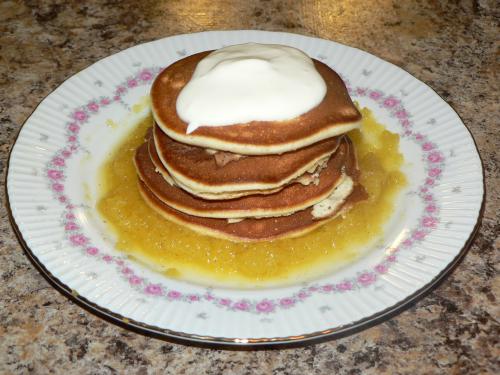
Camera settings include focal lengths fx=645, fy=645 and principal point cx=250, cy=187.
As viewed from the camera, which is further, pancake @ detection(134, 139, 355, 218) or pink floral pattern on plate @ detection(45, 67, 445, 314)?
pancake @ detection(134, 139, 355, 218)

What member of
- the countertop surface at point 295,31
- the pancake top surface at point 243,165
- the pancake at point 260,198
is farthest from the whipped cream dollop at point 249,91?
the countertop surface at point 295,31

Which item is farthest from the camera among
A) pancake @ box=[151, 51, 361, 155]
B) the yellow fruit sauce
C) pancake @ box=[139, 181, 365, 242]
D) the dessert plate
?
pancake @ box=[139, 181, 365, 242]

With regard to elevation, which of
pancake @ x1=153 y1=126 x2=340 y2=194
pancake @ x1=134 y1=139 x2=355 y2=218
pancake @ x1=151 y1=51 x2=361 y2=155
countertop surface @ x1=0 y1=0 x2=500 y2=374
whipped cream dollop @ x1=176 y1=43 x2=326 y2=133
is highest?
whipped cream dollop @ x1=176 y1=43 x2=326 y2=133

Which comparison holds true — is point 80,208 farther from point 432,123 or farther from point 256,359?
point 432,123

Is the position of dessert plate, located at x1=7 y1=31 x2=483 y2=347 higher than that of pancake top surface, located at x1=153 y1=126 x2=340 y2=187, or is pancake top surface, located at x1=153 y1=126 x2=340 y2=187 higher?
pancake top surface, located at x1=153 y1=126 x2=340 y2=187

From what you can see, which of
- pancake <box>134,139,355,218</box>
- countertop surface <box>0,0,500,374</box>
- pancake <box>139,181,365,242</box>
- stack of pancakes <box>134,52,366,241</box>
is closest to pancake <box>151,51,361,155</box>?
stack of pancakes <box>134,52,366,241</box>

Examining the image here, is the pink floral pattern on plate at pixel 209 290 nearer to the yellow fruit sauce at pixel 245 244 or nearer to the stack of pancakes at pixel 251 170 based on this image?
the yellow fruit sauce at pixel 245 244

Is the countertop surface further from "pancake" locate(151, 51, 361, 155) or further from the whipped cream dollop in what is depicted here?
the whipped cream dollop

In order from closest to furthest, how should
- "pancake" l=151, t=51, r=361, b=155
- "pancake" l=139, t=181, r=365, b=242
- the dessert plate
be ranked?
1. the dessert plate
2. "pancake" l=151, t=51, r=361, b=155
3. "pancake" l=139, t=181, r=365, b=242
